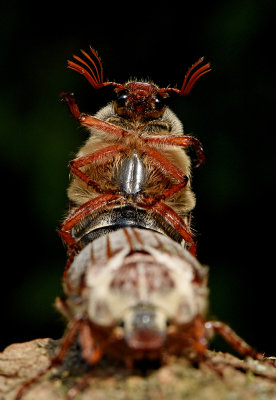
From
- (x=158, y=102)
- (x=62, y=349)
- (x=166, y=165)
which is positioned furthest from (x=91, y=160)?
(x=62, y=349)

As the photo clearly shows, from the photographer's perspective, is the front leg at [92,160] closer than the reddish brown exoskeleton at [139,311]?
No

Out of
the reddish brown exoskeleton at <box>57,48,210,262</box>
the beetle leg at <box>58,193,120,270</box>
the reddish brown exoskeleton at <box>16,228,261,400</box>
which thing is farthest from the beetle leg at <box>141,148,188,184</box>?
the reddish brown exoskeleton at <box>16,228,261,400</box>

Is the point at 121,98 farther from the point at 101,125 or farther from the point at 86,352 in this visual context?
the point at 86,352

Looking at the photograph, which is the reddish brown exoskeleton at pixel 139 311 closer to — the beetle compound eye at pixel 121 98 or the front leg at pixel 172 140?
the front leg at pixel 172 140

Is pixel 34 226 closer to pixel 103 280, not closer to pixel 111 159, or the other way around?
pixel 111 159

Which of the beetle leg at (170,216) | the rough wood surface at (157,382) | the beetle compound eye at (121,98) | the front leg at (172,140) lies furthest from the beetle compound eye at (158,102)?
the rough wood surface at (157,382)

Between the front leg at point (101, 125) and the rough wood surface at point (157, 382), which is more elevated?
the front leg at point (101, 125)

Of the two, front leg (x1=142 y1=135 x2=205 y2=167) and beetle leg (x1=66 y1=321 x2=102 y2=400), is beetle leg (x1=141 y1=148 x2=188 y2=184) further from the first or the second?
beetle leg (x1=66 y1=321 x2=102 y2=400)
